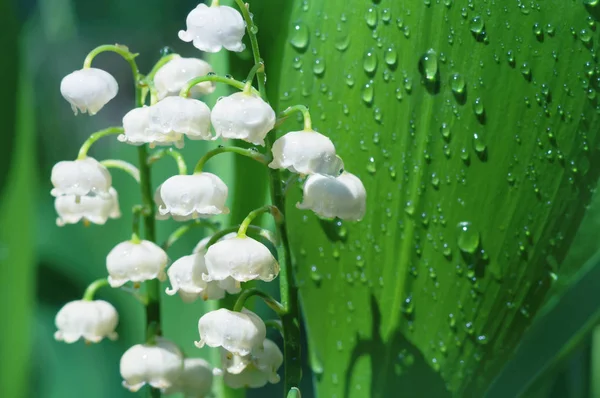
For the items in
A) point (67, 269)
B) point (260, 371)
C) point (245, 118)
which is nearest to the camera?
point (245, 118)

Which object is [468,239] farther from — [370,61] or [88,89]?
[88,89]

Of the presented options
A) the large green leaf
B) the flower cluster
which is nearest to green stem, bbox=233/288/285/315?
the flower cluster

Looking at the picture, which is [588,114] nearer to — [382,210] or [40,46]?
[382,210]

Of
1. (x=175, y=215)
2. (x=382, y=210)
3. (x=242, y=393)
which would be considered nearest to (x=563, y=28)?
(x=382, y=210)

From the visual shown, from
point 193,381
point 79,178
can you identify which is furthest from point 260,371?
point 79,178

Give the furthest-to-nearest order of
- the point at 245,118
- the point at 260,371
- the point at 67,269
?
the point at 67,269 < the point at 260,371 < the point at 245,118

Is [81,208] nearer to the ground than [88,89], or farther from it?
nearer to the ground

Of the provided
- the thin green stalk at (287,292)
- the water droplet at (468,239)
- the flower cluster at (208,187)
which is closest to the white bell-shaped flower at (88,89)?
the flower cluster at (208,187)
